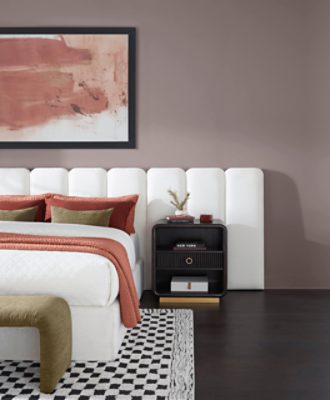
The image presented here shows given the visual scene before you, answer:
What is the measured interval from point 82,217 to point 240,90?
5.82ft

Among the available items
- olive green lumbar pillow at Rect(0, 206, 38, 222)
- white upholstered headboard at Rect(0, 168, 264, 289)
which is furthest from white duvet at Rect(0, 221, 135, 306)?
white upholstered headboard at Rect(0, 168, 264, 289)

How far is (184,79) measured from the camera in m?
4.56

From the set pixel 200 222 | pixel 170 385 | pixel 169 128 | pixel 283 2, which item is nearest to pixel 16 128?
pixel 169 128

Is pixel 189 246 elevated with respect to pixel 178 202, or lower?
lower

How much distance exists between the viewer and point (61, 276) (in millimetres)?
2750

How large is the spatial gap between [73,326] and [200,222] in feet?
5.66

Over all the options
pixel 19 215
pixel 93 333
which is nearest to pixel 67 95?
pixel 19 215

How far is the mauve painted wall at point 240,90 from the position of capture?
4523mm

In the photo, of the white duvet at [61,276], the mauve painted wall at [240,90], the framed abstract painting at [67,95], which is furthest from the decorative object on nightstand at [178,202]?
the white duvet at [61,276]

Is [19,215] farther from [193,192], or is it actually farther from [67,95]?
[193,192]

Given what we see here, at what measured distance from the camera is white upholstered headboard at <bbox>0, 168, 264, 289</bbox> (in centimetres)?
448

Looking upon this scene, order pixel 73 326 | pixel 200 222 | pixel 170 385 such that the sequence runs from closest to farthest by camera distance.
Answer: pixel 170 385
pixel 73 326
pixel 200 222

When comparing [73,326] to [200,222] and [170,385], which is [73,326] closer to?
[170,385]

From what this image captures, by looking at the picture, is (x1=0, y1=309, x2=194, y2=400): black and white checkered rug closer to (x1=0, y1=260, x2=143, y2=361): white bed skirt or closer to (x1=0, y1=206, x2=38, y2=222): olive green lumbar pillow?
(x1=0, y1=260, x2=143, y2=361): white bed skirt
